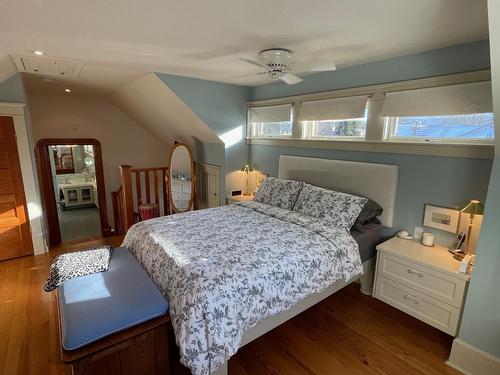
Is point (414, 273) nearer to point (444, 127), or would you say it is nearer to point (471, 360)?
point (471, 360)

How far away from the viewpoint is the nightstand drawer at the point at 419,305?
194 cm

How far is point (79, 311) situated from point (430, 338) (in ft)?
8.30

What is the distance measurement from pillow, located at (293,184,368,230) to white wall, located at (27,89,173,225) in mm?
3772

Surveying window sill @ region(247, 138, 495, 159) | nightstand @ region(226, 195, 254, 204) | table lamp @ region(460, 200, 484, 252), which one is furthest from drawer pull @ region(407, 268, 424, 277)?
nightstand @ region(226, 195, 254, 204)

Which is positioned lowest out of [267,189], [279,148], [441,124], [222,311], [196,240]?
[222,311]

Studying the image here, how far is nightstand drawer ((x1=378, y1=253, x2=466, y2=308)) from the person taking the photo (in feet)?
6.23

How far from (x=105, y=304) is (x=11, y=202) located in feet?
8.56

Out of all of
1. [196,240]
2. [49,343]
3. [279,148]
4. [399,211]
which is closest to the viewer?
[49,343]

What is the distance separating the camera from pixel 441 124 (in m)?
2.29

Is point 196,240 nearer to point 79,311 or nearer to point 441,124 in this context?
point 79,311

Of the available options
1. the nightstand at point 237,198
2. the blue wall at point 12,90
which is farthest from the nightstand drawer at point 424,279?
the blue wall at point 12,90

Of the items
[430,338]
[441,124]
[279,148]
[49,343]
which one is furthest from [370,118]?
[49,343]

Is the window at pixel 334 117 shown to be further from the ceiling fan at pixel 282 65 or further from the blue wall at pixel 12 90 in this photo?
the blue wall at pixel 12 90

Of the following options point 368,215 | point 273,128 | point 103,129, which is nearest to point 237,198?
point 273,128
